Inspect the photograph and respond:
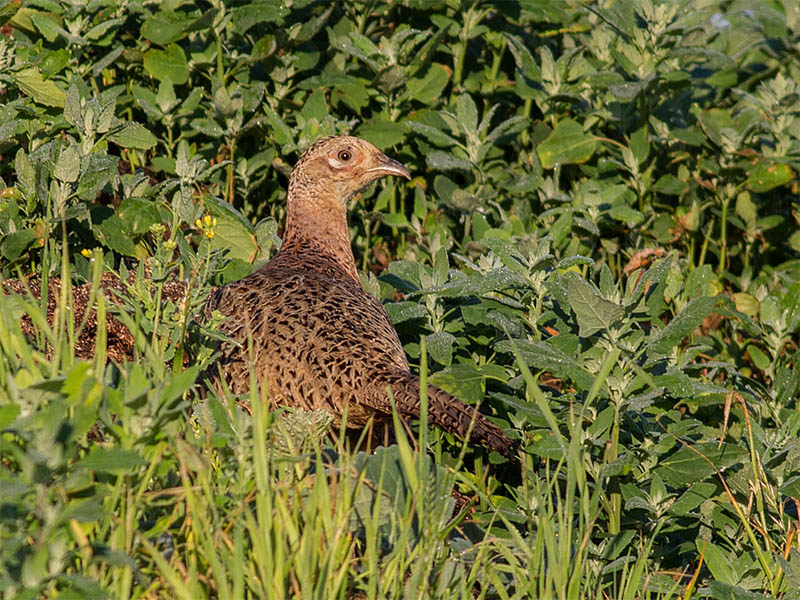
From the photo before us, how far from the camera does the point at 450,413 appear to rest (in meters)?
3.54

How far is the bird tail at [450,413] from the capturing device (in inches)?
139

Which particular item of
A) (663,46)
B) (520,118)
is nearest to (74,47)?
(520,118)

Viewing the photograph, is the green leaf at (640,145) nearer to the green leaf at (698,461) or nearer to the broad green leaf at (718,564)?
the green leaf at (698,461)

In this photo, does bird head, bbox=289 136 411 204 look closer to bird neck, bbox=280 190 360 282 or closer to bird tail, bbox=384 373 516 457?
bird neck, bbox=280 190 360 282

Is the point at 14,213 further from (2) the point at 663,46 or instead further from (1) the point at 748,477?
(2) the point at 663,46

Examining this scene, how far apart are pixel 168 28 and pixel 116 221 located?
1.27 metres

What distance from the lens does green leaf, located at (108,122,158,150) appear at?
16.5 feet

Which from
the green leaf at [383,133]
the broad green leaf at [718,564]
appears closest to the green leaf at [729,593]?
the broad green leaf at [718,564]

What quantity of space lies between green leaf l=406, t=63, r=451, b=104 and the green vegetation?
0.02 metres

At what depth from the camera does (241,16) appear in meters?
5.51

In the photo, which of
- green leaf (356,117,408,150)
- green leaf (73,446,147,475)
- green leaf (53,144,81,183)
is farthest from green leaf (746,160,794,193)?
green leaf (73,446,147,475)

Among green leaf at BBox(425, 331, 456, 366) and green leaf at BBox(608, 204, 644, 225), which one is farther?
green leaf at BBox(608, 204, 644, 225)

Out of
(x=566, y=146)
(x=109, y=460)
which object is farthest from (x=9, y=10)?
(x=109, y=460)

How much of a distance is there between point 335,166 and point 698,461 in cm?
238
